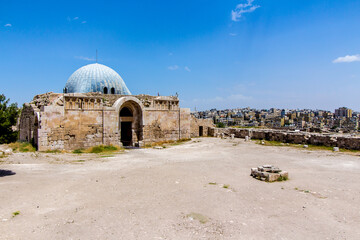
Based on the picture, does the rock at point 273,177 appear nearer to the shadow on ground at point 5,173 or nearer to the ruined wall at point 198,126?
the shadow on ground at point 5,173

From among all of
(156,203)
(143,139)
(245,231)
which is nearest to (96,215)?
(156,203)

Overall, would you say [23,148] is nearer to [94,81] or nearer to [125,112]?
[125,112]

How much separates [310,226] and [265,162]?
6.95 m

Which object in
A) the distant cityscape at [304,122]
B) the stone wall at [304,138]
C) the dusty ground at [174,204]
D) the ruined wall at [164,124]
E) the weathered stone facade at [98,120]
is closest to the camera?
the dusty ground at [174,204]

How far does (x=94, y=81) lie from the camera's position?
853 inches

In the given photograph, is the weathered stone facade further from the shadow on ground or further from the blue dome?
the shadow on ground

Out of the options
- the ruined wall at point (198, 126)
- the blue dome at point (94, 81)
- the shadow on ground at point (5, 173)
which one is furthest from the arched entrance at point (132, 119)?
the shadow on ground at point (5, 173)

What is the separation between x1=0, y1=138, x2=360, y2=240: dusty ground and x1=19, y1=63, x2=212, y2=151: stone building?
595cm

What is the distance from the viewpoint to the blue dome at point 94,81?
2136 cm

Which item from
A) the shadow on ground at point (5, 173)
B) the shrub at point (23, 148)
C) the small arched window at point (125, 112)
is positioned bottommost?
the shadow on ground at point (5, 173)

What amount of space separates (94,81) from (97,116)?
585 cm

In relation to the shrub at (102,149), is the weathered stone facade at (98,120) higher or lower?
higher

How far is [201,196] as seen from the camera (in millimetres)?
6449

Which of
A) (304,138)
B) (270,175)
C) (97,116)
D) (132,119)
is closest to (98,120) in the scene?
(97,116)
